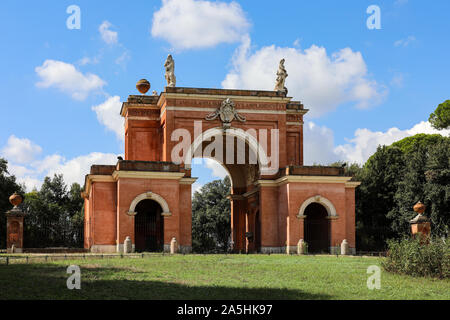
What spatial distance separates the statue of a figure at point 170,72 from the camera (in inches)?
1476

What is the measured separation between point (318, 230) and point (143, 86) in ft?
50.2

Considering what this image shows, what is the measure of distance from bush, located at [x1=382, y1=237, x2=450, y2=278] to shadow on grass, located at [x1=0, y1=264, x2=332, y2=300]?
219 inches

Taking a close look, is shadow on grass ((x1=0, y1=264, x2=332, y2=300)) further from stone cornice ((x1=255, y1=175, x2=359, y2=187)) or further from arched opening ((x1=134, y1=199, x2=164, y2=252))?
stone cornice ((x1=255, y1=175, x2=359, y2=187))

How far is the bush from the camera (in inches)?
727

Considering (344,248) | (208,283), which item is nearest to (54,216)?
(344,248)

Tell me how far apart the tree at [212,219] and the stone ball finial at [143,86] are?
2422 cm

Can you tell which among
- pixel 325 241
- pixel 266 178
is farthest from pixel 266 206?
pixel 325 241

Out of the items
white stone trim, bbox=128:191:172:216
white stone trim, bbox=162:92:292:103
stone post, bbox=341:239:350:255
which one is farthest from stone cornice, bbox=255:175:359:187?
white stone trim, bbox=128:191:172:216

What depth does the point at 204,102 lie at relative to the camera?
37.3 metres

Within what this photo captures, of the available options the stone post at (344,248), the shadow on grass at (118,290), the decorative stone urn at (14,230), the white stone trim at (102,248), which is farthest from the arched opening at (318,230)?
the shadow on grass at (118,290)

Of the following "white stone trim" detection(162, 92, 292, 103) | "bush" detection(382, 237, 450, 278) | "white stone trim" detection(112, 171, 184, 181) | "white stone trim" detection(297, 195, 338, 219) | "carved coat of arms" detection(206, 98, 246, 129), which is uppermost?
"white stone trim" detection(162, 92, 292, 103)

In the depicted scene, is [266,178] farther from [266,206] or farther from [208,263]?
[208,263]

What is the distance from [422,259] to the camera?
61.5 feet

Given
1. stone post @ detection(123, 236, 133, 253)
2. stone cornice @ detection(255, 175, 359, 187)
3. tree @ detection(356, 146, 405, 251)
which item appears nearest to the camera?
stone post @ detection(123, 236, 133, 253)
